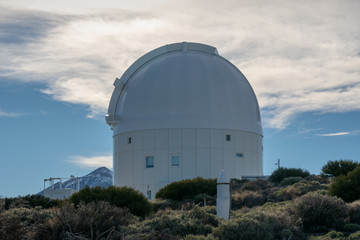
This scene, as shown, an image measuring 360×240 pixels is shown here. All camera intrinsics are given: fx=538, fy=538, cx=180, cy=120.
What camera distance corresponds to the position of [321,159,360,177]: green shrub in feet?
84.2

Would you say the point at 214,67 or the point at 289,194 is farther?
the point at 214,67

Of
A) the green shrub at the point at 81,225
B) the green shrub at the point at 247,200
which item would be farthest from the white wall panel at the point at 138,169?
the green shrub at the point at 81,225

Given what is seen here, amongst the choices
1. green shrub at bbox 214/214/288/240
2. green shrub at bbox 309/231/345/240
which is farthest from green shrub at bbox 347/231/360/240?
green shrub at bbox 214/214/288/240

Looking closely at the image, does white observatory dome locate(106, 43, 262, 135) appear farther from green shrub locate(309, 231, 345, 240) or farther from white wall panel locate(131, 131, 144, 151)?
green shrub locate(309, 231, 345, 240)

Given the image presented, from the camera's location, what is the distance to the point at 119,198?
1917 cm

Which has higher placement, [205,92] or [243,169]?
[205,92]

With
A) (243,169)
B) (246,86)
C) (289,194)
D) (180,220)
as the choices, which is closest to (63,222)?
(180,220)

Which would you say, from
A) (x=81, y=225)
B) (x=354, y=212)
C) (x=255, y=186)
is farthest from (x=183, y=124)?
(x=81, y=225)

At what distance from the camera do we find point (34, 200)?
23.3m

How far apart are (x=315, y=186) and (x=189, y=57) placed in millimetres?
12645

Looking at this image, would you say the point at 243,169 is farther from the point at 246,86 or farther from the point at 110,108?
the point at 110,108

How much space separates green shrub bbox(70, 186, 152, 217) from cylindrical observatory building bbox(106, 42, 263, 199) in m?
9.21

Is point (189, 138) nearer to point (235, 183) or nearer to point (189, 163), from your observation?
point (189, 163)

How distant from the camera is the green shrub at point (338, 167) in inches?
1011
